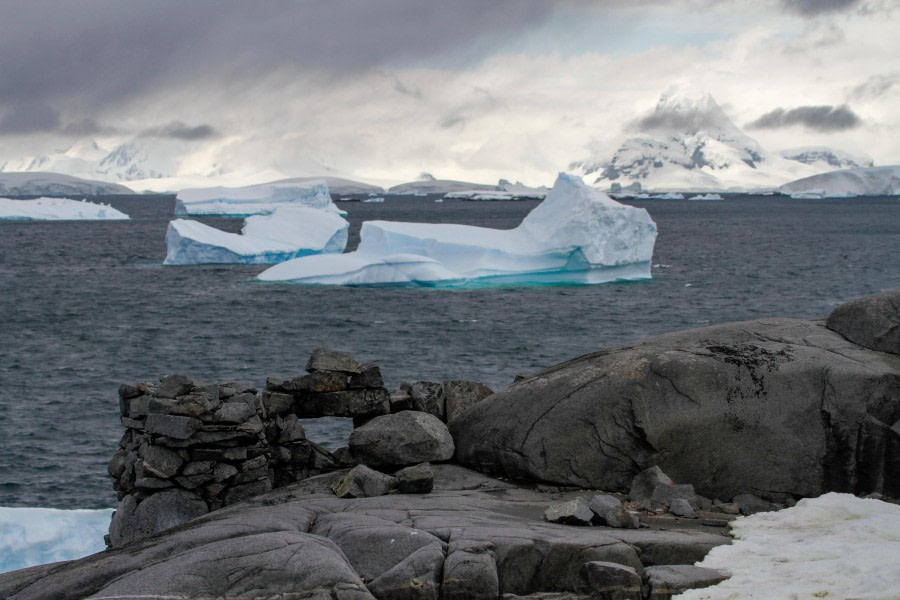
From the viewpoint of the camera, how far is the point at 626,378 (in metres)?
10.7

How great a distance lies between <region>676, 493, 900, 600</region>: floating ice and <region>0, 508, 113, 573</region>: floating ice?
9.49 m

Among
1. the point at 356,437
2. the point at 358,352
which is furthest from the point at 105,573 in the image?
the point at 358,352

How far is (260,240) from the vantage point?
5828 cm

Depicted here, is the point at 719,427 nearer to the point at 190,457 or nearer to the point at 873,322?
the point at 873,322

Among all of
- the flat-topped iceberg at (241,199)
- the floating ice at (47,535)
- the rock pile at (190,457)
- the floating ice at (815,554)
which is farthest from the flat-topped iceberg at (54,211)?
the floating ice at (815,554)

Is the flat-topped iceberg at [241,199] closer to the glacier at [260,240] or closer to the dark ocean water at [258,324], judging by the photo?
the glacier at [260,240]

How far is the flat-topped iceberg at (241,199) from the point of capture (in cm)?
10626

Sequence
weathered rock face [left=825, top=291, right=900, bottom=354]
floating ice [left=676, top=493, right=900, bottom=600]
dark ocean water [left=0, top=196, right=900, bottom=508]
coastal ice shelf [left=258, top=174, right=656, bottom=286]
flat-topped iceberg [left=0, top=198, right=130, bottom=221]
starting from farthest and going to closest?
flat-topped iceberg [left=0, top=198, right=130, bottom=221]
coastal ice shelf [left=258, top=174, right=656, bottom=286]
dark ocean water [left=0, top=196, right=900, bottom=508]
weathered rock face [left=825, top=291, right=900, bottom=354]
floating ice [left=676, top=493, right=900, bottom=600]

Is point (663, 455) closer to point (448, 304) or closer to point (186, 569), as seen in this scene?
point (186, 569)

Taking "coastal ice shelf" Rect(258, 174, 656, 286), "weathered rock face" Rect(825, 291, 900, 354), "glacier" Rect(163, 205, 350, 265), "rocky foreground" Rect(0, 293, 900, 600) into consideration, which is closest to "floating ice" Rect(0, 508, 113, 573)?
"rocky foreground" Rect(0, 293, 900, 600)

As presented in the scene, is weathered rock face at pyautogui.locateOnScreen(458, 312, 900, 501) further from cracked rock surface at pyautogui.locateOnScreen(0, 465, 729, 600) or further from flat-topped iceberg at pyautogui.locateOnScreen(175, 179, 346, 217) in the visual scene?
flat-topped iceberg at pyautogui.locateOnScreen(175, 179, 346, 217)

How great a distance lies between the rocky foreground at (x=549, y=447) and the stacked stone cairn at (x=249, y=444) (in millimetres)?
22

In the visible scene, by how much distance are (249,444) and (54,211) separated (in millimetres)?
112964

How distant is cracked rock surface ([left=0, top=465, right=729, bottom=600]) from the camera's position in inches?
280
